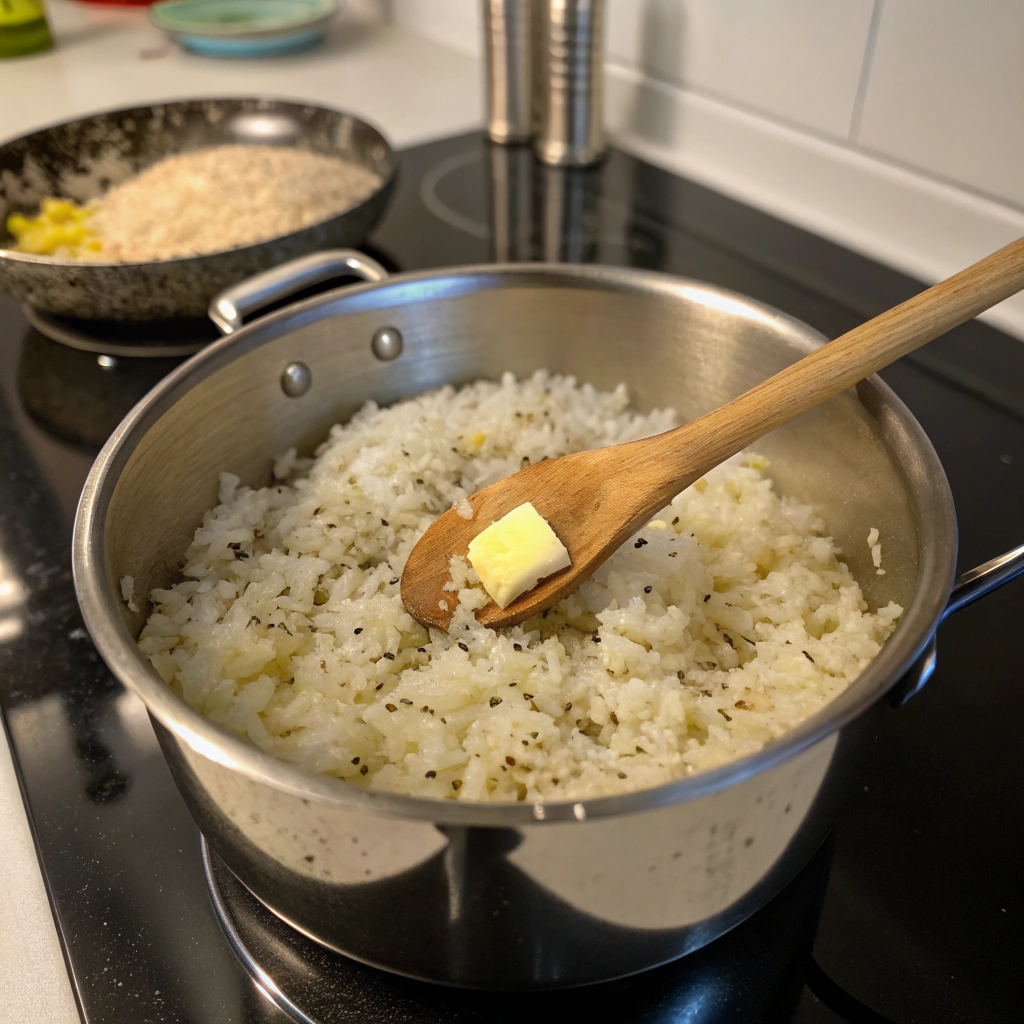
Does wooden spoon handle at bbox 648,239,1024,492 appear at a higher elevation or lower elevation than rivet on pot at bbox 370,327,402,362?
higher

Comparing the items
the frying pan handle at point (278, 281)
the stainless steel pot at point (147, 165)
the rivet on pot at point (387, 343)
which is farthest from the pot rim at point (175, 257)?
the rivet on pot at point (387, 343)

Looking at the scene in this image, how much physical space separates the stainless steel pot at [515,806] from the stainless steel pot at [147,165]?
0.26 metres

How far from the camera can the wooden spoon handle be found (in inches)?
39.0

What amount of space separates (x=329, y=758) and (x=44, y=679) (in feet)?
1.61

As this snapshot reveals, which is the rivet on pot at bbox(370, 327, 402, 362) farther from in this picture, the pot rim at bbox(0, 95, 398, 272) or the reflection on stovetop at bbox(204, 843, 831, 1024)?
the reflection on stovetop at bbox(204, 843, 831, 1024)

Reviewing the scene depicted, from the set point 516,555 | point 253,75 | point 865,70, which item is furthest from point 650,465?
point 253,75

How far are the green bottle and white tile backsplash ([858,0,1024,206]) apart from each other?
2690mm

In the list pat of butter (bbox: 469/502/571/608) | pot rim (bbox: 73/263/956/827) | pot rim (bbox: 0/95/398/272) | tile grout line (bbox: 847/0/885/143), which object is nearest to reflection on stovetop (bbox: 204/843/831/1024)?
pot rim (bbox: 73/263/956/827)

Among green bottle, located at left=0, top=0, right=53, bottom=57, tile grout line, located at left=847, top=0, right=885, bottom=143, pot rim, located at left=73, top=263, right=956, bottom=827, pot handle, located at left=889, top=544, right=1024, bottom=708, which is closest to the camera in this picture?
pot rim, located at left=73, top=263, right=956, bottom=827

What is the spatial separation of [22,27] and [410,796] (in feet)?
10.9

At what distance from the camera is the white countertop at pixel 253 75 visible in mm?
2664

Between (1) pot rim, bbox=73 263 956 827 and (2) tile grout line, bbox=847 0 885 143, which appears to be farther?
(2) tile grout line, bbox=847 0 885 143

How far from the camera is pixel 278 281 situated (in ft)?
4.66

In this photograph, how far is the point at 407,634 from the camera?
112 centimetres
